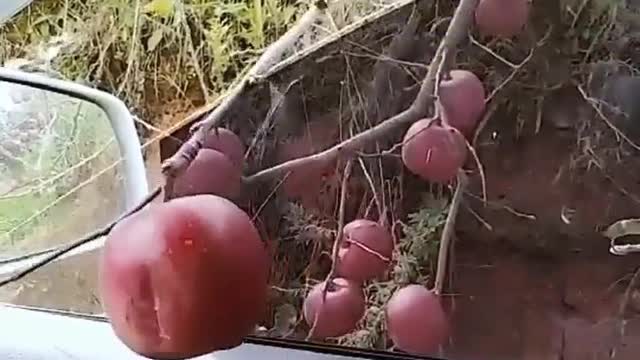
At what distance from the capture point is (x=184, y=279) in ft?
2.29

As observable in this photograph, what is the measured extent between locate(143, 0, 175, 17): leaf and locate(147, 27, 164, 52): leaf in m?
0.01

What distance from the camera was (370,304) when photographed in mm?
735

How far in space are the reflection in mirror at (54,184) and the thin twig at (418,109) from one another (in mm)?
197

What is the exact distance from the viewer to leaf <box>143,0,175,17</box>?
814 millimetres

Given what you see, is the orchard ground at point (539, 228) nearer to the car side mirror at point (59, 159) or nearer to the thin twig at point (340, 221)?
the thin twig at point (340, 221)

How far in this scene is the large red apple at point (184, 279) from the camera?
698 millimetres

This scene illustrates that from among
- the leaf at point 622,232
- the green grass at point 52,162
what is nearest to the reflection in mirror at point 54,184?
the green grass at point 52,162

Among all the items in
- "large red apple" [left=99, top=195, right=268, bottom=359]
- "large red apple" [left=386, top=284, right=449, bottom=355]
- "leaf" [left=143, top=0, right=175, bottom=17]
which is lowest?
"large red apple" [left=386, top=284, right=449, bottom=355]

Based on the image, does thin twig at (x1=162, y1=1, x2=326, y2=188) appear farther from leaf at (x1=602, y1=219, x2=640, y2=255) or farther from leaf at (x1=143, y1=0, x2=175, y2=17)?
leaf at (x1=602, y1=219, x2=640, y2=255)

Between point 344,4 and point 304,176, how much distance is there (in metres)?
0.14

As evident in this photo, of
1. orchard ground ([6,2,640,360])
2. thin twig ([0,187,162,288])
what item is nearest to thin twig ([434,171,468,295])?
orchard ground ([6,2,640,360])

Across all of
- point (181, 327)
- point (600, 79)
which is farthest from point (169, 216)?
point (600, 79)

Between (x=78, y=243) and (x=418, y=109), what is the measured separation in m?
0.35

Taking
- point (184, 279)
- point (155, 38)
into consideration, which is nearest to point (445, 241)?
point (184, 279)
